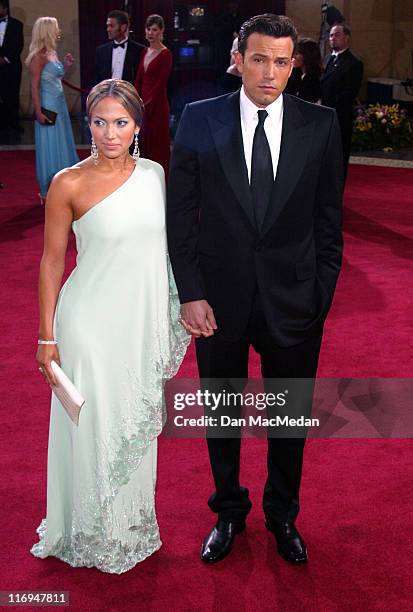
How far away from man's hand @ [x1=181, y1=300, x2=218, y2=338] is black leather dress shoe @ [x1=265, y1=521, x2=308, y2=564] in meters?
0.73

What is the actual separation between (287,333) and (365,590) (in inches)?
33.2

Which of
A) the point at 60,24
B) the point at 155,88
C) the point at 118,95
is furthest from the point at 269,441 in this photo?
the point at 60,24

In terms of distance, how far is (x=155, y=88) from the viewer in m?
8.65

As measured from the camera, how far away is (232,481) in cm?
301

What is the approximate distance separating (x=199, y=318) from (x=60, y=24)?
12.3 meters

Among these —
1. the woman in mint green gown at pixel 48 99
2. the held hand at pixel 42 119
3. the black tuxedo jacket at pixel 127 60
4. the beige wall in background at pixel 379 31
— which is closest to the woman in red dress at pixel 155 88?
the black tuxedo jacket at pixel 127 60

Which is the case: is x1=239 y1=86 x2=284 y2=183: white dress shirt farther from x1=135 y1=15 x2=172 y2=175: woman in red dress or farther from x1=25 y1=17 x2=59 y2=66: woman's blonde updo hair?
x1=135 y1=15 x2=172 y2=175: woman in red dress

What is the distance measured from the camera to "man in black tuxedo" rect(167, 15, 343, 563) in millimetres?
2635

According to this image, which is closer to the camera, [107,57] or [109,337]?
[109,337]

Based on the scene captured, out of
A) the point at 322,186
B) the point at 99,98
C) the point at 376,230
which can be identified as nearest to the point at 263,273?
the point at 322,186

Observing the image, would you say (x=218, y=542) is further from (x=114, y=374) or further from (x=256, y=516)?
(x=114, y=374)

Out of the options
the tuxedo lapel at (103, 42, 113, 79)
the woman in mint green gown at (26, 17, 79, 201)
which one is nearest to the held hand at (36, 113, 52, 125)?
the woman in mint green gown at (26, 17, 79, 201)

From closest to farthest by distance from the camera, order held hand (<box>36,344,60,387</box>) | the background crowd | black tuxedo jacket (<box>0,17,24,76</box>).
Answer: held hand (<box>36,344,60,387</box>)
the background crowd
black tuxedo jacket (<box>0,17,24,76</box>)

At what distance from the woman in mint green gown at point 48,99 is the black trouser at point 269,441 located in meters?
5.59
